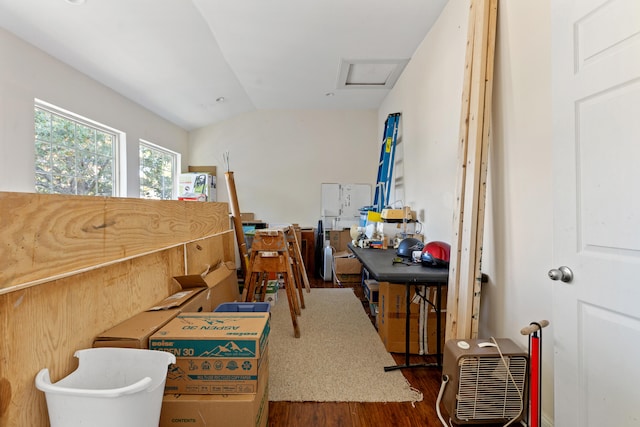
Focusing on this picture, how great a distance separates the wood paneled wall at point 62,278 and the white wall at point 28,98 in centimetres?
162

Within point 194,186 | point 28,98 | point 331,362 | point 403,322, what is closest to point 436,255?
point 403,322

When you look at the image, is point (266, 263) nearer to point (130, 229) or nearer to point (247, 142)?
point (130, 229)

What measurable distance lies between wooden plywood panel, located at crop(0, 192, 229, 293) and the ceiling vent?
118 inches

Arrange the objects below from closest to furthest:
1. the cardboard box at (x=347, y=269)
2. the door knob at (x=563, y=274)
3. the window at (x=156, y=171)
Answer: the door knob at (x=563, y=274)
the cardboard box at (x=347, y=269)
the window at (x=156, y=171)

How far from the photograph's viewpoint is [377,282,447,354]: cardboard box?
2.20m

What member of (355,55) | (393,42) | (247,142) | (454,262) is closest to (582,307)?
(454,262)

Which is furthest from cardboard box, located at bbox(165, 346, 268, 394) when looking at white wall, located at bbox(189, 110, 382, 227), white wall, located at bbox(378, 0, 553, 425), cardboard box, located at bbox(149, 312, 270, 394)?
white wall, located at bbox(189, 110, 382, 227)

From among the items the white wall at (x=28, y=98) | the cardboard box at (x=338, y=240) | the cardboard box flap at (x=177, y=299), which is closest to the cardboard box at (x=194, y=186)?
the white wall at (x=28, y=98)

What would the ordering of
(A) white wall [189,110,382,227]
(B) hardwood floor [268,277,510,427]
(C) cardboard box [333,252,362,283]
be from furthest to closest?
(A) white wall [189,110,382,227] < (C) cardboard box [333,252,362,283] < (B) hardwood floor [268,277,510,427]

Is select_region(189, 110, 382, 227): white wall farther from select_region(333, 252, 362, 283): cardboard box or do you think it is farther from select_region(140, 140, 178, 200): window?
select_region(333, 252, 362, 283): cardboard box

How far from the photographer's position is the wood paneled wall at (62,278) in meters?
0.89

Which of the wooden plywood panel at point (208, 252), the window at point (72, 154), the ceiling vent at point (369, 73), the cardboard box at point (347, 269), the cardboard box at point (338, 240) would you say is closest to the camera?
the wooden plywood panel at point (208, 252)

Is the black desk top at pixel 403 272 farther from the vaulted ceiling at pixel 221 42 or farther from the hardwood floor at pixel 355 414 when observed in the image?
the vaulted ceiling at pixel 221 42

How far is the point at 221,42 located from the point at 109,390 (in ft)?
11.0
